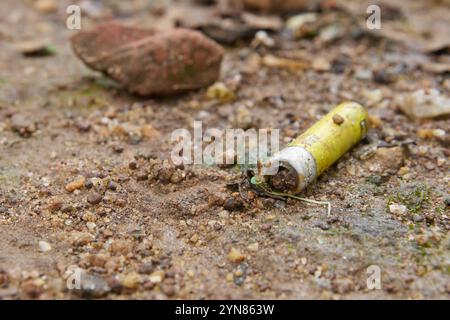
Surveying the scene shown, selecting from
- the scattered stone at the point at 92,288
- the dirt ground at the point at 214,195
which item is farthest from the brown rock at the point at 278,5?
the scattered stone at the point at 92,288

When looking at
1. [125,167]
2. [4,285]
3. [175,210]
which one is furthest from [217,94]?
[4,285]

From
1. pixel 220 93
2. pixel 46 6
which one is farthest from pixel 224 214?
pixel 46 6

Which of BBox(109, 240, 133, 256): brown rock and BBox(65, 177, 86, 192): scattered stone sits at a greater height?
BBox(65, 177, 86, 192): scattered stone

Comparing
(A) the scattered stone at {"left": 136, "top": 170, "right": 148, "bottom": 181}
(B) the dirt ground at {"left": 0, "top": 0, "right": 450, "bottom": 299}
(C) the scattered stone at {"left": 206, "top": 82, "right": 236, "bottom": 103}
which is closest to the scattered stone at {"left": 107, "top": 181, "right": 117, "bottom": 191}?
(B) the dirt ground at {"left": 0, "top": 0, "right": 450, "bottom": 299}

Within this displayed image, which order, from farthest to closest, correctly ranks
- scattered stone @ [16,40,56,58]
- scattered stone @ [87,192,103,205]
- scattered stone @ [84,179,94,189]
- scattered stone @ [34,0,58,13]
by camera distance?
scattered stone @ [34,0,58,13] → scattered stone @ [16,40,56,58] → scattered stone @ [84,179,94,189] → scattered stone @ [87,192,103,205]

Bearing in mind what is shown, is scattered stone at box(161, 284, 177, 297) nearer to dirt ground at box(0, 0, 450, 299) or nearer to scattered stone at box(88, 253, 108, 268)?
dirt ground at box(0, 0, 450, 299)

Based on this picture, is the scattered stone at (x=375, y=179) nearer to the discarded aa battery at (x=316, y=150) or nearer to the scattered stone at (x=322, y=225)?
the discarded aa battery at (x=316, y=150)
